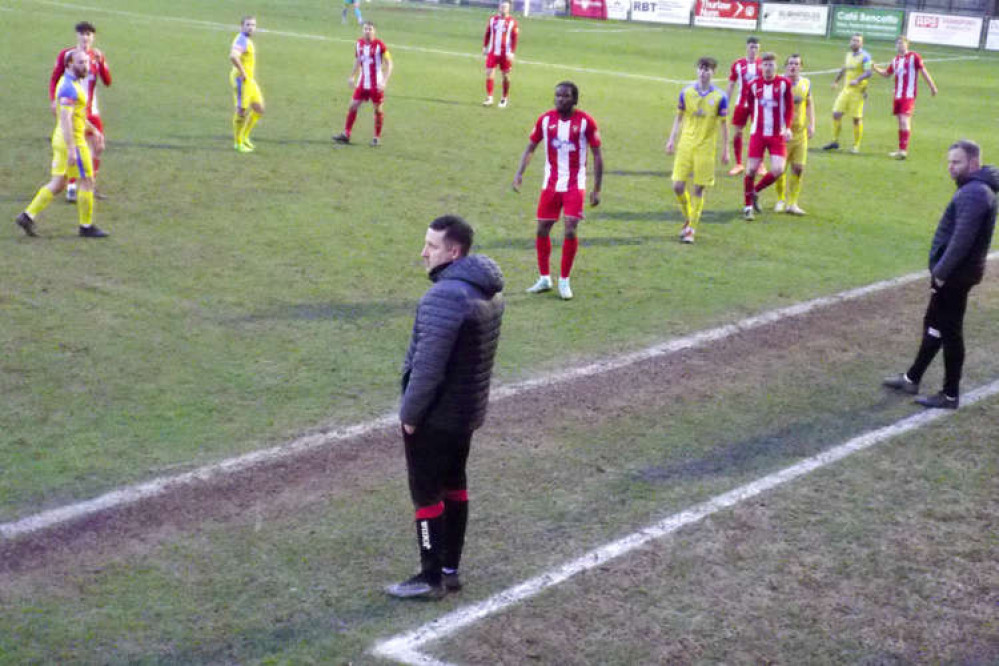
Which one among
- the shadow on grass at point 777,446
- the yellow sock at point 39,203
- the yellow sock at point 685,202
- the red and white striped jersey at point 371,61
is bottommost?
the shadow on grass at point 777,446

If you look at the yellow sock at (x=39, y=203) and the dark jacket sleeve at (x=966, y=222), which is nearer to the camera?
the dark jacket sleeve at (x=966, y=222)

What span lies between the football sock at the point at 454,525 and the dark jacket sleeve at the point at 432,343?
0.65 metres

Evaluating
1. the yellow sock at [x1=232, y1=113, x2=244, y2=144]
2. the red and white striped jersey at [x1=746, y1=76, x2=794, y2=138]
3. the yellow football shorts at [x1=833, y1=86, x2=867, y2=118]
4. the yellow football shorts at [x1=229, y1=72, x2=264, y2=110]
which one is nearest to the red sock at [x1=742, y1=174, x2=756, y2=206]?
the red and white striped jersey at [x1=746, y1=76, x2=794, y2=138]

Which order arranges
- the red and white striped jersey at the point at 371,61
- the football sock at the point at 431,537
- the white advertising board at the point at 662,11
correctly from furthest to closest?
the white advertising board at the point at 662,11 → the red and white striped jersey at the point at 371,61 → the football sock at the point at 431,537

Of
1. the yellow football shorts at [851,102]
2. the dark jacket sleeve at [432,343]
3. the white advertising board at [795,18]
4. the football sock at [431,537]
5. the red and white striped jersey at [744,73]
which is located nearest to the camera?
the dark jacket sleeve at [432,343]

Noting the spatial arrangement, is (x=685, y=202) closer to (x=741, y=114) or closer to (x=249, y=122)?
(x=741, y=114)

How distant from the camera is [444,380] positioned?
634cm

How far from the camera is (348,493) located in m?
8.01

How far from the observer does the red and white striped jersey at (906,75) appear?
22984 mm

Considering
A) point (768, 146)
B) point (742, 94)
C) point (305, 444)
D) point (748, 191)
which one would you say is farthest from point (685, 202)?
point (305, 444)

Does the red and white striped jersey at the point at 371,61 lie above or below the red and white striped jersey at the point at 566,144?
above

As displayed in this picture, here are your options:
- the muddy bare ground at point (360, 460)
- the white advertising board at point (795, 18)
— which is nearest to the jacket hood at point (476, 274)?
the muddy bare ground at point (360, 460)

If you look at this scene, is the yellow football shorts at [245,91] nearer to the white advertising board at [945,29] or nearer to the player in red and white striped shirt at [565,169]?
the player in red and white striped shirt at [565,169]

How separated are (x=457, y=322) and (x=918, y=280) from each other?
390 inches
